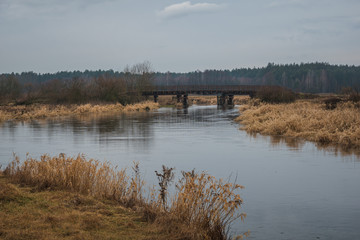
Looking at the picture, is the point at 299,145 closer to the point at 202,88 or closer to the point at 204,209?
the point at 204,209

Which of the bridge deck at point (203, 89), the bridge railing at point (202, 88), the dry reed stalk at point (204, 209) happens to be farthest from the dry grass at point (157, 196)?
the bridge railing at point (202, 88)

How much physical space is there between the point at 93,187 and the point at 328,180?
9268 mm

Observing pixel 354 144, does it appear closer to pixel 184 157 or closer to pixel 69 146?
pixel 184 157

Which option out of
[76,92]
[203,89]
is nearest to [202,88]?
[203,89]

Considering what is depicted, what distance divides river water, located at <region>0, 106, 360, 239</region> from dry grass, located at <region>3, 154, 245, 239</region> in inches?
62.3

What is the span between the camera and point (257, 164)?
20.4 meters

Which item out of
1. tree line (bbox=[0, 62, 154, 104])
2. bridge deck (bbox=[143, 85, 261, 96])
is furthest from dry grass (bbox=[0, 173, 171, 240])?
bridge deck (bbox=[143, 85, 261, 96])

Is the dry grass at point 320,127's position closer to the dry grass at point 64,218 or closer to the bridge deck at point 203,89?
the dry grass at point 64,218

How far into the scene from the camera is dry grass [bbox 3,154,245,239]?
8844mm

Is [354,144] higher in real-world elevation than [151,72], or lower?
lower

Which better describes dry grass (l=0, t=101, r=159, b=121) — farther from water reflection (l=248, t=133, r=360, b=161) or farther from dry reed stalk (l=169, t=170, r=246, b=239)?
dry reed stalk (l=169, t=170, r=246, b=239)

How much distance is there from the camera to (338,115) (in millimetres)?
30297

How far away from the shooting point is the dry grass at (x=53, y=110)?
2097 inches

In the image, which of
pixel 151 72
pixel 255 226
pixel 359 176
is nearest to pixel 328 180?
pixel 359 176
